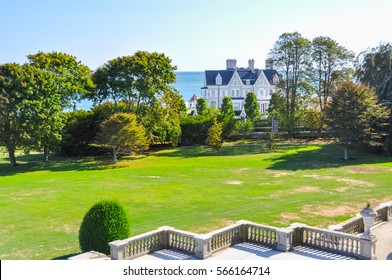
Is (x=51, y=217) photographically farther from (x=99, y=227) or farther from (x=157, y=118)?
(x=157, y=118)

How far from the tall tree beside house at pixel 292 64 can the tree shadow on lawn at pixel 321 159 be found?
50.9 feet

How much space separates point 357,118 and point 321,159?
6.12 metres

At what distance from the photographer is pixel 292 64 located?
6975cm

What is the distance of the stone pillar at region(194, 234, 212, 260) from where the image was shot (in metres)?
15.5

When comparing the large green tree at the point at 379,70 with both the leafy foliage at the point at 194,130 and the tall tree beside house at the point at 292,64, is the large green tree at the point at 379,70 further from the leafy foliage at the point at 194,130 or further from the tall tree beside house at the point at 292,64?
the leafy foliage at the point at 194,130

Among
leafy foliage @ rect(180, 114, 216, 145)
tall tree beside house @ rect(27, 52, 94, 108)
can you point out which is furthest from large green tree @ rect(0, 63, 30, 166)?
leafy foliage @ rect(180, 114, 216, 145)

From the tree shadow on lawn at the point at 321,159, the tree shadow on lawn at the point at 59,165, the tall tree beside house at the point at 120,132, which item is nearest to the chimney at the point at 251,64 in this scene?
the tree shadow on lawn at the point at 321,159

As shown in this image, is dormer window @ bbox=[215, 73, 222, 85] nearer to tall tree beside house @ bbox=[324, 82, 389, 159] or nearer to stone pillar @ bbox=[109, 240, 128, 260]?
tall tree beside house @ bbox=[324, 82, 389, 159]

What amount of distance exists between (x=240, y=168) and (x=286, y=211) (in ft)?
61.9

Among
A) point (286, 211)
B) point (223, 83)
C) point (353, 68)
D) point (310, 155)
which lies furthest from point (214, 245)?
point (223, 83)

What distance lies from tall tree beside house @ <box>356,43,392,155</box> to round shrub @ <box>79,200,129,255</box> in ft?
146

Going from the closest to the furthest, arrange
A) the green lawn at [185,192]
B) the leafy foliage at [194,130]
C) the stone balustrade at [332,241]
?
the stone balustrade at [332,241] < the green lawn at [185,192] < the leafy foliage at [194,130]

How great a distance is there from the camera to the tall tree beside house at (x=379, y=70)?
55.3m

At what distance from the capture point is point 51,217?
24.6 metres
